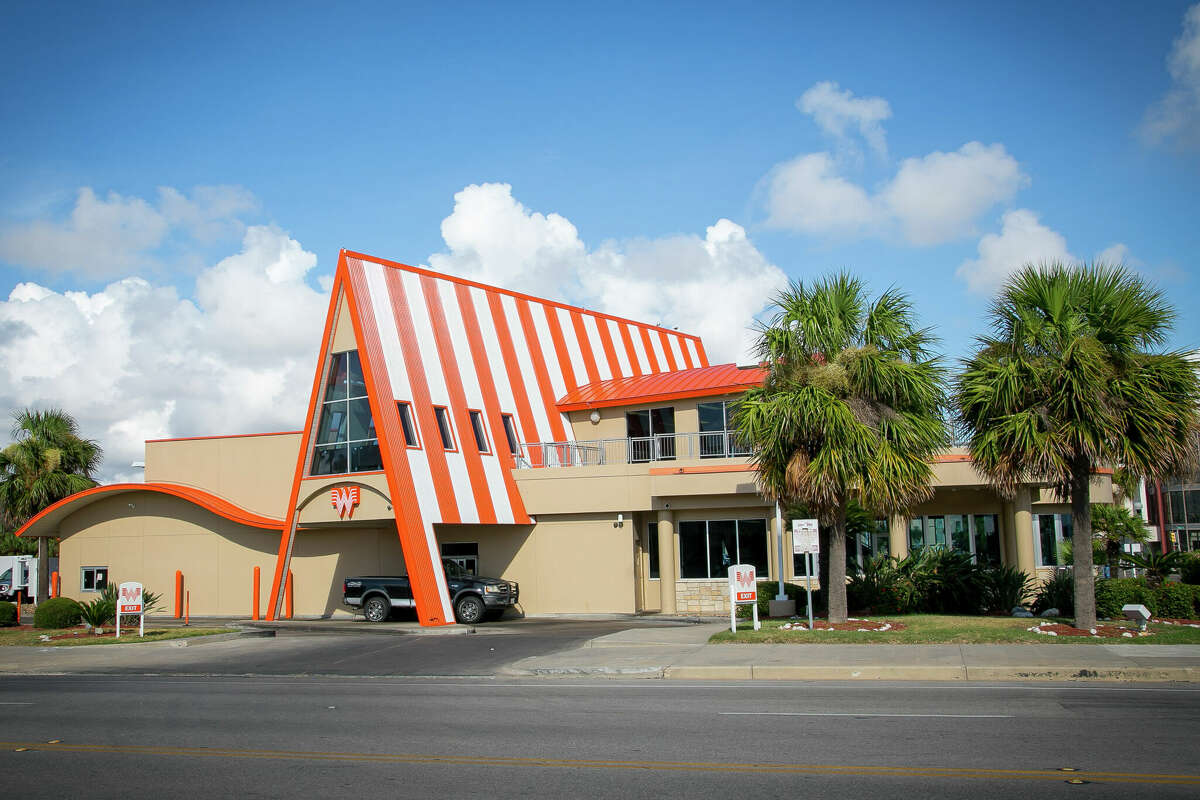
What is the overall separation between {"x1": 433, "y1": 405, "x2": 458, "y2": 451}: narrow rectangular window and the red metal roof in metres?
5.93

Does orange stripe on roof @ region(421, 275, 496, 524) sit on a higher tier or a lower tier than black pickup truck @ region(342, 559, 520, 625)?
higher

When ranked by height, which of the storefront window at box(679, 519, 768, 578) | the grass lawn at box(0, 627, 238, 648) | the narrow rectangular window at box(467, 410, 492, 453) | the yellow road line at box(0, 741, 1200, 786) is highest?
the narrow rectangular window at box(467, 410, 492, 453)

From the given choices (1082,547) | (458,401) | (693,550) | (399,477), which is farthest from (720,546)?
(1082,547)

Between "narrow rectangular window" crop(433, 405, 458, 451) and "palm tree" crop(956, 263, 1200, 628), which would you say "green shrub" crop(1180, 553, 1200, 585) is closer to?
"palm tree" crop(956, 263, 1200, 628)

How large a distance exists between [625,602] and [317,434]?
1066 cm

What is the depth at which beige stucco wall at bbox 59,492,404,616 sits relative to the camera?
1299 inches

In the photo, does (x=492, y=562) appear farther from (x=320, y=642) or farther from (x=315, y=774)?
(x=315, y=774)

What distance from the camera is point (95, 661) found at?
69.4 ft

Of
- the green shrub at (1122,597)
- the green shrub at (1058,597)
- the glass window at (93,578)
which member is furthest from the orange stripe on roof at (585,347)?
the green shrub at (1122,597)

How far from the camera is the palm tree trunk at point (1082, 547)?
1853cm

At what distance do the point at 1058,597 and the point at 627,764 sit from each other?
17746 mm

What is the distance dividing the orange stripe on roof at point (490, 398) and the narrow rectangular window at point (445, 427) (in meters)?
1.77

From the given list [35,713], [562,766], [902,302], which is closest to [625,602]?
[902,302]

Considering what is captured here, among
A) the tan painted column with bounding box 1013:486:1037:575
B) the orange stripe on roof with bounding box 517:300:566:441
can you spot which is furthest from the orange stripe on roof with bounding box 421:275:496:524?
the tan painted column with bounding box 1013:486:1037:575
